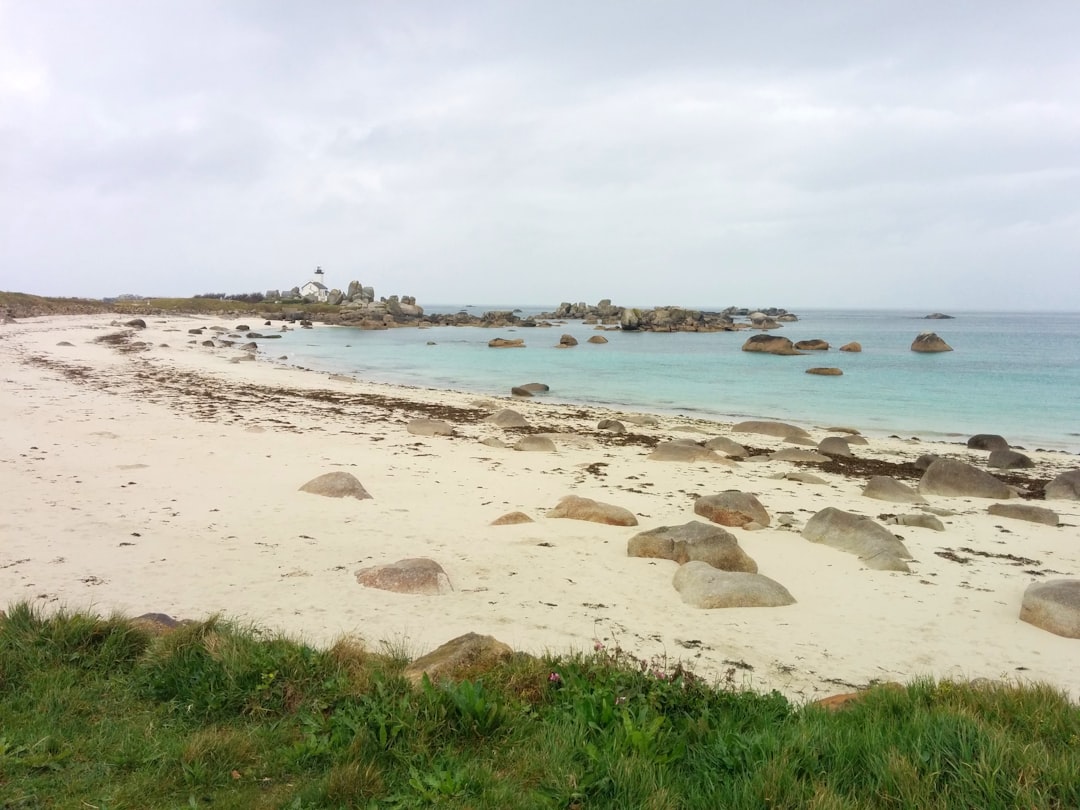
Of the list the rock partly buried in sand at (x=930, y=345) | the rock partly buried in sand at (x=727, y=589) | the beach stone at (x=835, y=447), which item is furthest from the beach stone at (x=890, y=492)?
the rock partly buried in sand at (x=930, y=345)

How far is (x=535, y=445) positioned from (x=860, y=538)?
26.6 ft

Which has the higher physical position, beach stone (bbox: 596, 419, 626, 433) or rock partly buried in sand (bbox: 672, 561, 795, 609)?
rock partly buried in sand (bbox: 672, 561, 795, 609)

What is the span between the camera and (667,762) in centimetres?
328

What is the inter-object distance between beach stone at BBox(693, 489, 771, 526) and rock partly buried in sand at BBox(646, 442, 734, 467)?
4.60 metres

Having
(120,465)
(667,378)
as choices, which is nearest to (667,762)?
(120,465)

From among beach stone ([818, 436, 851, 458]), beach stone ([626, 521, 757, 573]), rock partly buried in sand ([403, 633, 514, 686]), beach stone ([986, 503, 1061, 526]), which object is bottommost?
beach stone ([818, 436, 851, 458])

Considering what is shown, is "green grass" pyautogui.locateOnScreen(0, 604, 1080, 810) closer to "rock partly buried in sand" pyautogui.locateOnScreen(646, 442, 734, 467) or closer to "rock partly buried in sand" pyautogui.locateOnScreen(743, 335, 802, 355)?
"rock partly buried in sand" pyautogui.locateOnScreen(646, 442, 734, 467)

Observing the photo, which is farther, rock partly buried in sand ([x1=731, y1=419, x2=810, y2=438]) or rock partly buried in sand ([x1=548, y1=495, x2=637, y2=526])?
rock partly buried in sand ([x1=731, y1=419, x2=810, y2=438])

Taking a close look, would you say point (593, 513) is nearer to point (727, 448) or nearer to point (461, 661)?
point (461, 661)

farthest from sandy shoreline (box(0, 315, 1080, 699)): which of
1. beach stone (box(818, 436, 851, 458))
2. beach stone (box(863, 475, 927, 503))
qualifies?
beach stone (box(818, 436, 851, 458))

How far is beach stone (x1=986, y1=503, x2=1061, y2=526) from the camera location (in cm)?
1063

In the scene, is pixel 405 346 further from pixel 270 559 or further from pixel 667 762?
pixel 667 762

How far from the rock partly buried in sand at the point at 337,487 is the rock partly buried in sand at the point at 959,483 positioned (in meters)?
10.5

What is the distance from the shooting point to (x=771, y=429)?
20.0 metres
